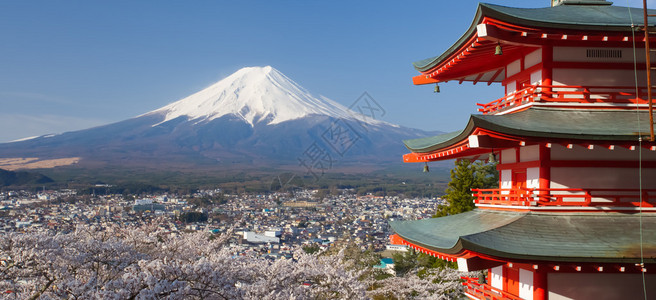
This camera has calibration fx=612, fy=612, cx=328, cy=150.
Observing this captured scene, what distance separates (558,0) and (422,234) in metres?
5.83

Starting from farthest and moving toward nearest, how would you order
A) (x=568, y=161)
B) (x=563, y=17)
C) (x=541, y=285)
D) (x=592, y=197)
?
(x=563, y=17), (x=568, y=161), (x=592, y=197), (x=541, y=285)

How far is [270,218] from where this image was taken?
93938 mm

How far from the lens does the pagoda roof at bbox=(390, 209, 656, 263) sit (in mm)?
8984

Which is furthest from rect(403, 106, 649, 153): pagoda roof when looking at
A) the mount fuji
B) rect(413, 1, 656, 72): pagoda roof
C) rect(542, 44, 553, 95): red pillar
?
the mount fuji

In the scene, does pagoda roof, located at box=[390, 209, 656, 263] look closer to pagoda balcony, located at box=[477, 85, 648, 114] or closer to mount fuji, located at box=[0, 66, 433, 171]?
pagoda balcony, located at box=[477, 85, 648, 114]

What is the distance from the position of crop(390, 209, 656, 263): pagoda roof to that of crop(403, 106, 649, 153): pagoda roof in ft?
4.80

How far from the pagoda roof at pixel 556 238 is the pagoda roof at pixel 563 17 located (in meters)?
3.11

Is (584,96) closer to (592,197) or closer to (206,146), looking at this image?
(592,197)

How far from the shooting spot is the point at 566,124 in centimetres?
1007

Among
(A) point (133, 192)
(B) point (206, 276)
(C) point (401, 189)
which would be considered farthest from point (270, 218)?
(B) point (206, 276)

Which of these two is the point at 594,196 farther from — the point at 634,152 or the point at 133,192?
the point at 133,192

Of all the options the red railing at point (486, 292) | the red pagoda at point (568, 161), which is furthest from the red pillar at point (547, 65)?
the red railing at point (486, 292)

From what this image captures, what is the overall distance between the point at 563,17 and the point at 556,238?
4022 mm

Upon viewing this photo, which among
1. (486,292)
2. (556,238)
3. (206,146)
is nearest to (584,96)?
(556,238)
